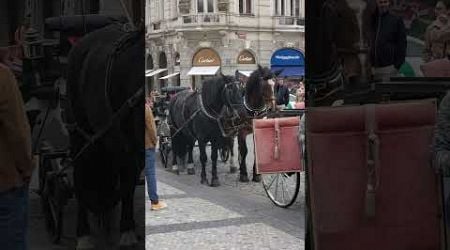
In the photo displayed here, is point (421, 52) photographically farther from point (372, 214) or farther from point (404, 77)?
point (372, 214)

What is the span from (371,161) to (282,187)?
15.4ft

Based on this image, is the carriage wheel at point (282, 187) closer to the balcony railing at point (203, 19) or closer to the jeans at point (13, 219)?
the balcony railing at point (203, 19)

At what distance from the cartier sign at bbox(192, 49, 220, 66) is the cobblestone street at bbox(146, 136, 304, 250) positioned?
6.38 feet

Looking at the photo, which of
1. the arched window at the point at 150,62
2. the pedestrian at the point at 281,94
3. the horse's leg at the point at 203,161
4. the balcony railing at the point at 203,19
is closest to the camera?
the balcony railing at the point at 203,19

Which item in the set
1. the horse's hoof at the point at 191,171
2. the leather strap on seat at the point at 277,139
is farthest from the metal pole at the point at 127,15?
the horse's hoof at the point at 191,171

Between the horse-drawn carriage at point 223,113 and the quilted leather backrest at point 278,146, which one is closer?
the quilted leather backrest at point 278,146

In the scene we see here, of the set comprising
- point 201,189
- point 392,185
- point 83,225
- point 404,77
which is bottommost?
point 201,189

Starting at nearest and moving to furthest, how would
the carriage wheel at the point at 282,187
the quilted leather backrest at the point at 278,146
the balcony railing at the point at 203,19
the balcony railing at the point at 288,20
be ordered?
the balcony railing at the point at 288,20 < the quilted leather backrest at the point at 278,146 < the carriage wheel at the point at 282,187 < the balcony railing at the point at 203,19

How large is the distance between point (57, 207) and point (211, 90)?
6173mm

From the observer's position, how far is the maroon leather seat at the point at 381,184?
327 centimetres

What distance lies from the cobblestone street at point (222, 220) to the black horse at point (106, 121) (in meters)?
1.79

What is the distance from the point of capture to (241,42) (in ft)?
26.9

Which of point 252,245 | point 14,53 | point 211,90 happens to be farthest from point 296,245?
point 211,90

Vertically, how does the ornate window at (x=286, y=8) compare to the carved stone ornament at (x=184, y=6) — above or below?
below
